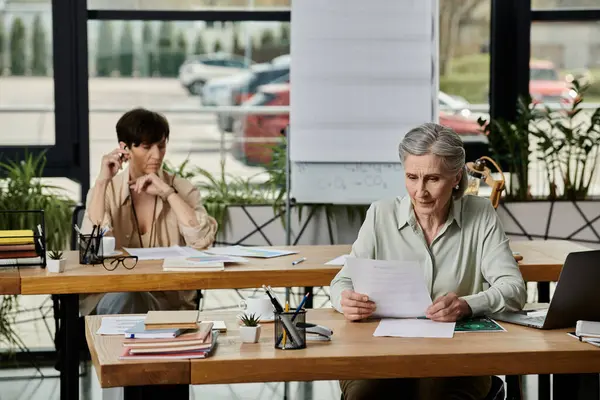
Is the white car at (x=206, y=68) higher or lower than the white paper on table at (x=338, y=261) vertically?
higher

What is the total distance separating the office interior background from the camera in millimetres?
6098

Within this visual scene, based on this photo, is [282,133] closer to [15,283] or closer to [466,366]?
[15,283]

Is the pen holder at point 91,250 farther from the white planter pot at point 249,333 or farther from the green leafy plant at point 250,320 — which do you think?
the white planter pot at point 249,333

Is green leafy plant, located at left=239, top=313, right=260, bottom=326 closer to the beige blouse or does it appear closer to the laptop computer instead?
the laptop computer

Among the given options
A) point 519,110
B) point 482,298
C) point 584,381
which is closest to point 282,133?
point 519,110

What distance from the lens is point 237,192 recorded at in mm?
6117

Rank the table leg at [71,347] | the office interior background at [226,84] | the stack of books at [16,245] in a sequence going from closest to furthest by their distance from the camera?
the table leg at [71,347] < the stack of books at [16,245] < the office interior background at [226,84]

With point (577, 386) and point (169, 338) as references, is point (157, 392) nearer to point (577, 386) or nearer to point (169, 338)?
point (169, 338)

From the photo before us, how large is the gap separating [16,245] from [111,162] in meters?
0.68

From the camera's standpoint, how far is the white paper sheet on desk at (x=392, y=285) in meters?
2.99

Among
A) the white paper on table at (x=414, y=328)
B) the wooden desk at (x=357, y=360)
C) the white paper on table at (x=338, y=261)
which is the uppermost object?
the white paper on table at (x=338, y=261)

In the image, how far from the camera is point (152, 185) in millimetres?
4586

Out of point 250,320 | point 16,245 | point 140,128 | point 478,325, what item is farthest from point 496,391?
point 140,128

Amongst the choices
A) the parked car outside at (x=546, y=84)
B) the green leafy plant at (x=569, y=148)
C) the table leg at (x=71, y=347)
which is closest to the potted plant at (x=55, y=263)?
the table leg at (x=71, y=347)
